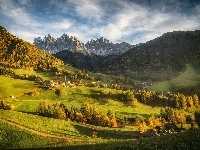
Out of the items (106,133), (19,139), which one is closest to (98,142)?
(19,139)

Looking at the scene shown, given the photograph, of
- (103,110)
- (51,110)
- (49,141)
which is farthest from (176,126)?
(49,141)

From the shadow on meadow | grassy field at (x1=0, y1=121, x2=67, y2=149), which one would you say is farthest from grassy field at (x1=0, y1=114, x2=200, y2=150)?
the shadow on meadow

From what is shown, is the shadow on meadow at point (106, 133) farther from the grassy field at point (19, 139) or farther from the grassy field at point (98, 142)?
the grassy field at point (19, 139)

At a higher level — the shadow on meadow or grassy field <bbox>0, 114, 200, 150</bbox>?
grassy field <bbox>0, 114, 200, 150</bbox>

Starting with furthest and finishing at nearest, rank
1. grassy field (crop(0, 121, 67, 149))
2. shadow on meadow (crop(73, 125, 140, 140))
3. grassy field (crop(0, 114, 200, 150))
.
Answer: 1. shadow on meadow (crop(73, 125, 140, 140))
2. grassy field (crop(0, 121, 67, 149))
3. grassy field (crop(0, 114, 200, 150))

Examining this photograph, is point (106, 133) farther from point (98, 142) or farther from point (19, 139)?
point (19, 139)

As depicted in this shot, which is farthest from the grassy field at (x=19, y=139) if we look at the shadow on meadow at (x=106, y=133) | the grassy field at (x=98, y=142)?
the shadow on meadow at (x=106, y=133)

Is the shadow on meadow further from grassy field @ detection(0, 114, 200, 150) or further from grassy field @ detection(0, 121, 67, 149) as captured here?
grassy field @ detection(0, 121, 67, 149)

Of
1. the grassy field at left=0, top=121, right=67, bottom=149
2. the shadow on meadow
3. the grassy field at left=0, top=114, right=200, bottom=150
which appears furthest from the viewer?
the shadow on meadow

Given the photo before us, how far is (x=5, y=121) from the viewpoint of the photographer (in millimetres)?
115188

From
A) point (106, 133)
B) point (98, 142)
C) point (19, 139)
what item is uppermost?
point (19, 139)

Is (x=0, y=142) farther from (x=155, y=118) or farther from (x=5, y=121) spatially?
(x=155, y=118)

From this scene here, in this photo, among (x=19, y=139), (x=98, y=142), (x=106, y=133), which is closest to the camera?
(x=98, y=142)

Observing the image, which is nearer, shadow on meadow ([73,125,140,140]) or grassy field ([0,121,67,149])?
grassy field ([0,121,67,149])
